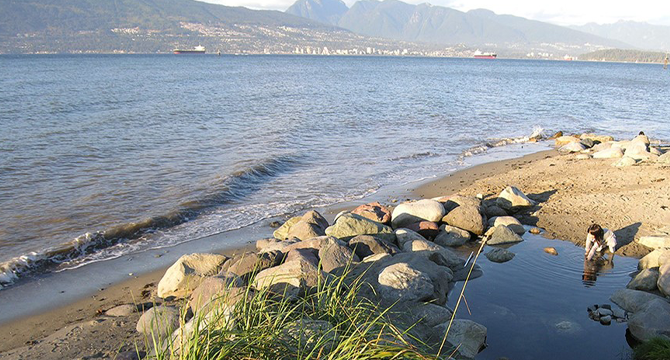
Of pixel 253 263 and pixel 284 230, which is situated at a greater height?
pixel 253 263

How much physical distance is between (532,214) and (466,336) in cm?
609

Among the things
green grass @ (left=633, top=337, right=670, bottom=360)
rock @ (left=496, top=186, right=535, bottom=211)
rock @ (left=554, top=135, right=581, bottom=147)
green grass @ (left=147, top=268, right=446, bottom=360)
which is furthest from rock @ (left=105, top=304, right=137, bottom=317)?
rock @ (left=554, top=135, right=581, bottom=147)

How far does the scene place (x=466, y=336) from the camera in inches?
237

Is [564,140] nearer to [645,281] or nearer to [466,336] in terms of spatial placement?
[645,281]

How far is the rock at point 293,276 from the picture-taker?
599 cm

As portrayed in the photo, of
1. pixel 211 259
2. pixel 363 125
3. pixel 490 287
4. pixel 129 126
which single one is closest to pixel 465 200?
pixel 490 287

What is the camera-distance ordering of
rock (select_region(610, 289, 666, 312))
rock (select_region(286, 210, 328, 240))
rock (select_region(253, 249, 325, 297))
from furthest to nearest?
1. rock (select_region(286, 210, 328, 240))
2. rock (select_region(610, 289, 666, 312))
3. rock (select_region(253, 249, 325, 297))

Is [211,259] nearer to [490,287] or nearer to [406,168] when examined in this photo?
[490,287]

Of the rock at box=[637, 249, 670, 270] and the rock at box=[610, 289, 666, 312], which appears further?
the rock at box=[637, 249, 670, 270]

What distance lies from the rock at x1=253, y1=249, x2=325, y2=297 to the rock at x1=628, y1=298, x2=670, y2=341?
13.0 ft

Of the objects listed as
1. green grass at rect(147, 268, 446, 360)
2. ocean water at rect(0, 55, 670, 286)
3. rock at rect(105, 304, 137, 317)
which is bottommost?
ocean water at rect(0, 55, 670, 286)

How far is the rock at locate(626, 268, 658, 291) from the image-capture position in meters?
7.59

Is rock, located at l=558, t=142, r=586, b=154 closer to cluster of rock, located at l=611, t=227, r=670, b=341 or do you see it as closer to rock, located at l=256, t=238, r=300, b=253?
cluster of rock, located at l=611, t=227, r=670, b=341

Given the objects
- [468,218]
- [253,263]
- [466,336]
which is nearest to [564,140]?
[468,218]
